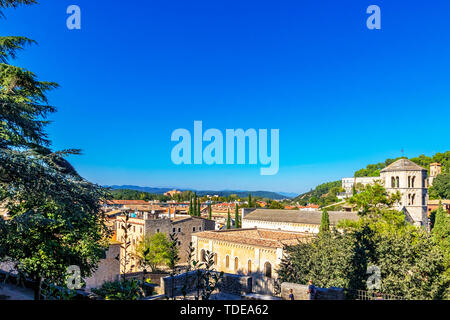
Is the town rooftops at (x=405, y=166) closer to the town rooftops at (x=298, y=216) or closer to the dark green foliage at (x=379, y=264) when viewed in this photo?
the town rooftops at (x=298, y=216)

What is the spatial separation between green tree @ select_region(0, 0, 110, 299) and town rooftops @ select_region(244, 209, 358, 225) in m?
32.3

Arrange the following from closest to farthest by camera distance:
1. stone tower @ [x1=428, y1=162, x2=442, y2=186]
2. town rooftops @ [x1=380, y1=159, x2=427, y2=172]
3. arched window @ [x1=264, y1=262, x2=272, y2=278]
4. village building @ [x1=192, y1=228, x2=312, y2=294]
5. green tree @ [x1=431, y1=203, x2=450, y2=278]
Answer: village building @ [x1=192, y1=228, x2=312, y2=294]
arched window @ [x1=264, y1=262, x2=272, y2=278]
green tree @ [x1=431, y1=203, x2=450, y2=278]
town rooftops @ [x1=380, y1=159, x2=427, y2=172]
stone tower @ [x1=428, y1=162, x2=442, y2=186]

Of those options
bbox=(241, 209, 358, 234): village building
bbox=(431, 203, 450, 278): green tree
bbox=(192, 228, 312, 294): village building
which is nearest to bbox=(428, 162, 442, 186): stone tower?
bbox=(431, 203, 450, 278): green tree

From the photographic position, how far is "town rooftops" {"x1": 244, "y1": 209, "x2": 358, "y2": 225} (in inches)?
1585

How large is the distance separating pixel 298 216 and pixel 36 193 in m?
40.1

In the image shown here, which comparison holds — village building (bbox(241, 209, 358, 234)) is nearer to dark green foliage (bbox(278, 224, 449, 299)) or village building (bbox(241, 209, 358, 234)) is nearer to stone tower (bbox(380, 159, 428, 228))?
stone tower (bbox(380, 159, 428, 228))

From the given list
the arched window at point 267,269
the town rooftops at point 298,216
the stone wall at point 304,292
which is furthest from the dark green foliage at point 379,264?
the town rooftops at point 298,216

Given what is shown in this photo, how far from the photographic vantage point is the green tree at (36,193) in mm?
6734

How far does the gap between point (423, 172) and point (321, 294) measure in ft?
128
